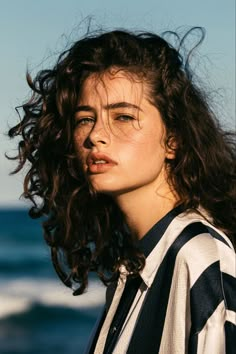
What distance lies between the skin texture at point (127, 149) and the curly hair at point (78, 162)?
0.24ft

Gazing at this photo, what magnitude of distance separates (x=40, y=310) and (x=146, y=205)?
11806 millimetres

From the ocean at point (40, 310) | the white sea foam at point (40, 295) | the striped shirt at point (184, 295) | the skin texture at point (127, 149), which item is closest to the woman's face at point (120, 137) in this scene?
the skin texture at point (127, 149)

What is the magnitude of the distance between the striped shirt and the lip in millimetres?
232

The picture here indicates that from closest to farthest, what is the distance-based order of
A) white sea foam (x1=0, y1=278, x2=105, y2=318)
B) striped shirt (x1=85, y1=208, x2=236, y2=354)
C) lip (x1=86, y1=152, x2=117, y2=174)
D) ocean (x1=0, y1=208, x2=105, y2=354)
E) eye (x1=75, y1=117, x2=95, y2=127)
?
striped shirt (x1=85, y1=208, x2=236, y2=354)
lip (x1=86, y1=152, x2=117, y2=174)
eye (x1=75, y1=117, x2=95, y2=127)
ocean (x1=0, y1=208, x2=105, y2=354)
white sea foam (x1=0, y1=278, x2=105, y2=318)

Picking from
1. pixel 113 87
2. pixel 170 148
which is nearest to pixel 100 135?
pixel 113 87

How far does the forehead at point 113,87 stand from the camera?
3.30 metres

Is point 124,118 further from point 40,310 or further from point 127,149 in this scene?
point 40,310

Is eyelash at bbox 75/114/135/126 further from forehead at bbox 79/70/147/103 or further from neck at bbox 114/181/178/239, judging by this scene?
neck at bbox 114/181/178/239

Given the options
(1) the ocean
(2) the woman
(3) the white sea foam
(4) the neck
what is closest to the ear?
(2) the woman

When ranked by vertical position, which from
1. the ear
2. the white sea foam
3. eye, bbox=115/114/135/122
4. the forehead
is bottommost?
the white sea foam

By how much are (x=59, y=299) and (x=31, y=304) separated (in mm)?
424

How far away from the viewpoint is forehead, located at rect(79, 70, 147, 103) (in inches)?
130

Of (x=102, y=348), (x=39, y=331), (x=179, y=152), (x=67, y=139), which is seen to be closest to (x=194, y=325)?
(x=102, y=348)

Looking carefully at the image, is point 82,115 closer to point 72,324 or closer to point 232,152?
point 232,152
